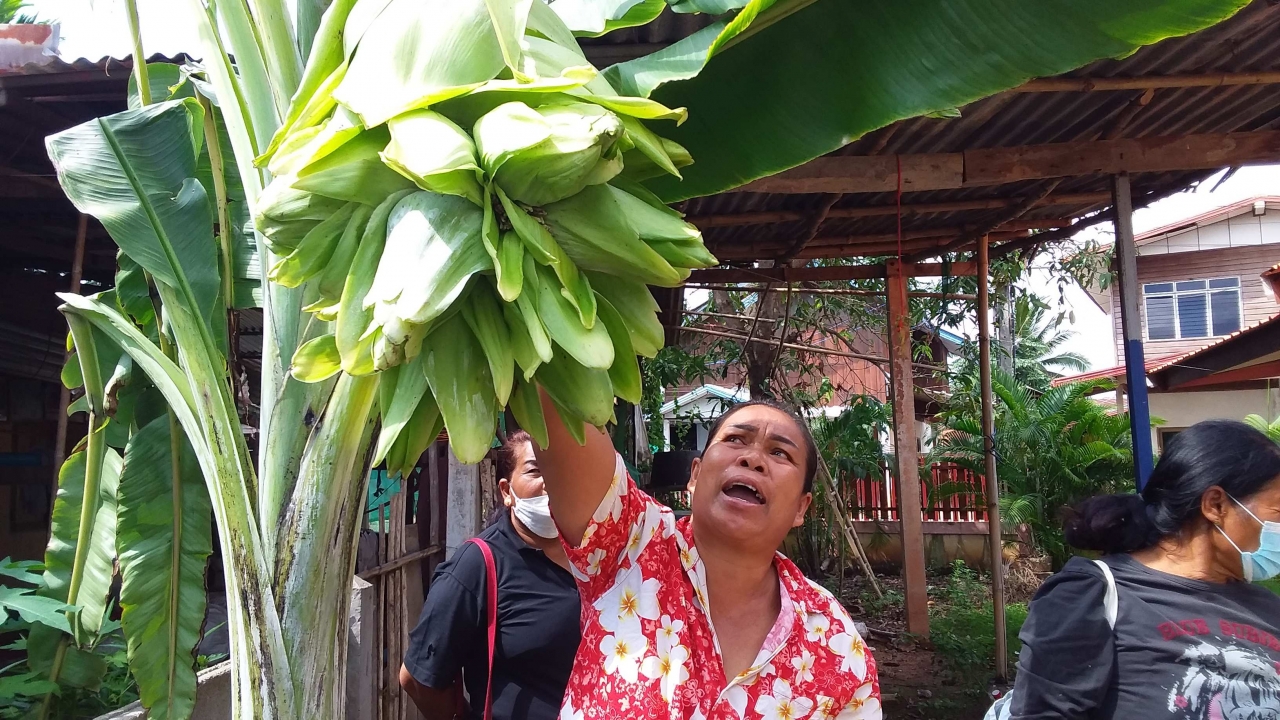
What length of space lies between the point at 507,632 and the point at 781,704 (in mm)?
792

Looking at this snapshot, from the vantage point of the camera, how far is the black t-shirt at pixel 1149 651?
157 centimetres

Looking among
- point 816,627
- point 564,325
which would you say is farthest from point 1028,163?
point 564,325

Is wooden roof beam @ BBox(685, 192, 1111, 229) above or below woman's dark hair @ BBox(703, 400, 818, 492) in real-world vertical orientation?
above

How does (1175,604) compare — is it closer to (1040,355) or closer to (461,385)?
(461,385)

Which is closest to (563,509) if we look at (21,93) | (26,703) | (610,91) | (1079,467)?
(610,91)

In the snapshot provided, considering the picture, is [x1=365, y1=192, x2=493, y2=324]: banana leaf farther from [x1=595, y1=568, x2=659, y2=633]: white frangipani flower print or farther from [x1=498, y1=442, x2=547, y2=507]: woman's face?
[x1=498, y1=442, x2=547, y2=507]: woman's face

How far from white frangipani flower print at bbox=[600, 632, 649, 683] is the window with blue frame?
60.2ft

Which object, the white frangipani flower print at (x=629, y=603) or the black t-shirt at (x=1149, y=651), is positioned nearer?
the white frangipani flower print at (x=629, y=603)

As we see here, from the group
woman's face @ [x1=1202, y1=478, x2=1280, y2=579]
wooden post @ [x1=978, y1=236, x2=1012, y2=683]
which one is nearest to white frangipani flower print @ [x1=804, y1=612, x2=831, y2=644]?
woman's face @ [x1=1202, y1=478, x2=1280, y2=579]

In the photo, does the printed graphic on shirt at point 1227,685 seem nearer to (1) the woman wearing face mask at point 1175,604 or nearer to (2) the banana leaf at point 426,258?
(1) the woman wearing face mask at point 1175,604

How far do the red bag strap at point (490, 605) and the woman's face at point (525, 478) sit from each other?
141 millimetres

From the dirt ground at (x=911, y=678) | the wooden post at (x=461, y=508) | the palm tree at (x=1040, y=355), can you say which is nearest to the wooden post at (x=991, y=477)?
the dirt ground at (x=911, y=678)

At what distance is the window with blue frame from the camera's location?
15625mm

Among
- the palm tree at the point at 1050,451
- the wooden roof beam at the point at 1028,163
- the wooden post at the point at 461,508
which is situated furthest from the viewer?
the palm tree at the point at 1050,451
